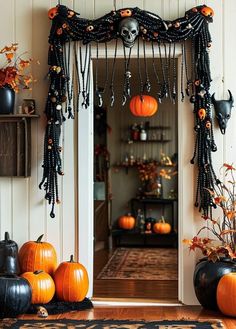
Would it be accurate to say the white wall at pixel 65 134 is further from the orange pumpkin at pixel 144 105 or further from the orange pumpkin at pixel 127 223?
the orange pumpkin at pixel 127 223

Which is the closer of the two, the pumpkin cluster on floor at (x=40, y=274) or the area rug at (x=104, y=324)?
the area rug at (x=104, y=324)

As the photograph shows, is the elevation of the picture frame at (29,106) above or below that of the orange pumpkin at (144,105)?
below

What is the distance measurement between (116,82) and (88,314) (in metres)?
4.05

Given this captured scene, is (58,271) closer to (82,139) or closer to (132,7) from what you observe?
(82,139)

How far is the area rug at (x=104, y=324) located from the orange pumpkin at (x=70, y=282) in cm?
44

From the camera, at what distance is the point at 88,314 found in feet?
16.8

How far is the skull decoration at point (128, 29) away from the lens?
17.3 feet

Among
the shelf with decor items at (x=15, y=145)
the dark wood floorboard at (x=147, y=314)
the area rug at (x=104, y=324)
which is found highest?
the shelf with decor items at (x=15, y=145)

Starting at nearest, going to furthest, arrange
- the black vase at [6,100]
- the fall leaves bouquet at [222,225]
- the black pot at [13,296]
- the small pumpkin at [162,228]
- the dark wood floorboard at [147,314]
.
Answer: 1. the black pot at [13,296]
2. the dark wood floorboard at [147,314]
3. the fall leaves bouquet at [222,225]
4. the black vase at [6,100]
5. the small pumpkin at [162,228]

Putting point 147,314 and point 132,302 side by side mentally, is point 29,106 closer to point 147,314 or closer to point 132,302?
point 132,302

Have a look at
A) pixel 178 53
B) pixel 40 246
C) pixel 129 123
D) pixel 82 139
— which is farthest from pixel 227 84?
pixel 129 123

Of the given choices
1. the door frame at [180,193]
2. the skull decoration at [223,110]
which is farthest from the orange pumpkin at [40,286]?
the skull decoration at [223,110]

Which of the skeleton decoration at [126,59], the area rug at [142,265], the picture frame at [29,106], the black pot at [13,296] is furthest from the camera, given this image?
the area rug at [142,265]

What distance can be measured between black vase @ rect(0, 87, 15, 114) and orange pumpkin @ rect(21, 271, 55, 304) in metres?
1.51
